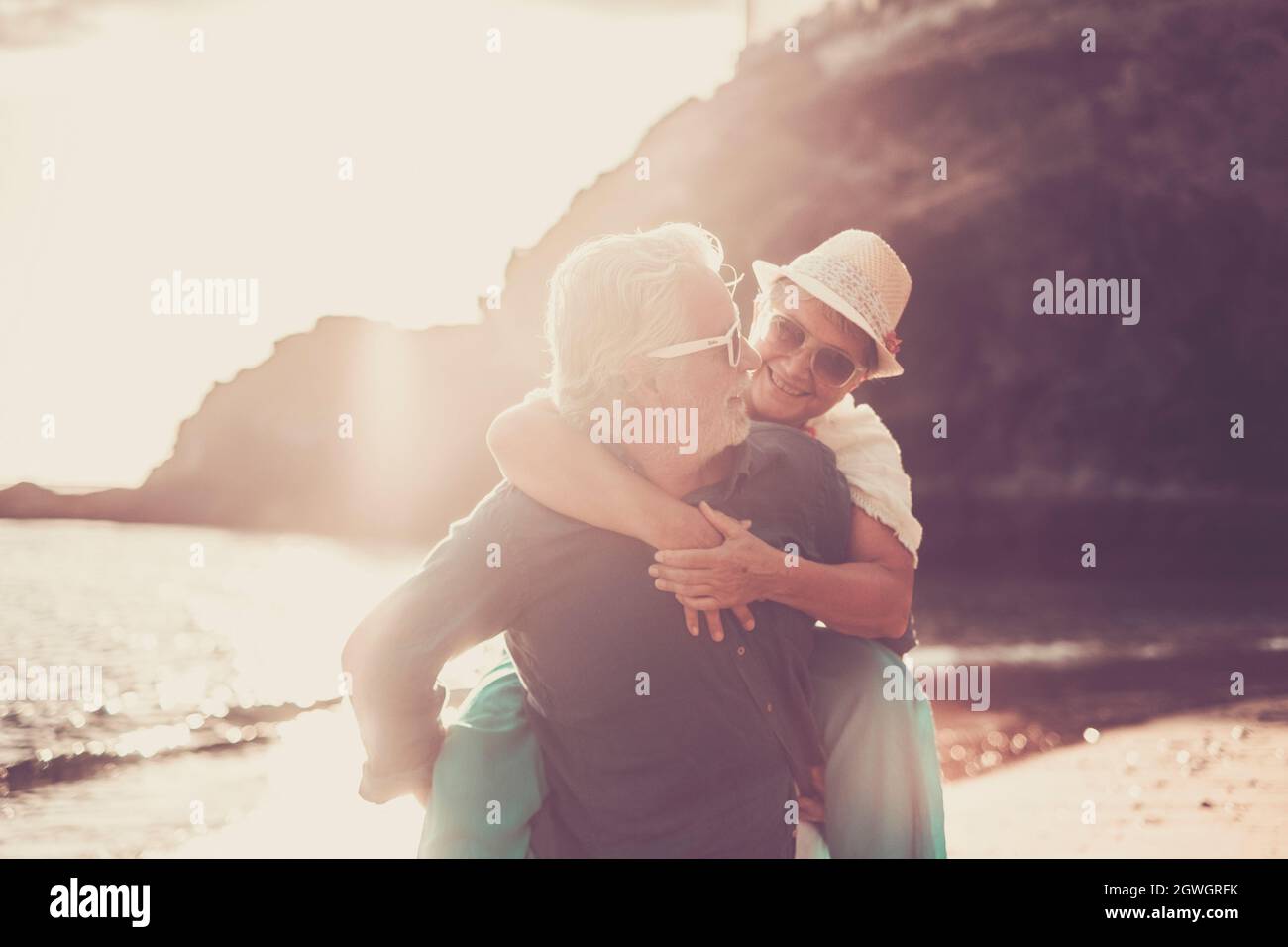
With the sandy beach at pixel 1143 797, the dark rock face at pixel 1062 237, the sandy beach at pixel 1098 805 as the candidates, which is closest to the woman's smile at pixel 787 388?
the sandy beach at pixel 1098 805

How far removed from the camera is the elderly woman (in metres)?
2.02

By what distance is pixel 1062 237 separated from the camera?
42.9 meters

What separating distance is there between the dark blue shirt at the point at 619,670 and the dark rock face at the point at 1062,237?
140 ft

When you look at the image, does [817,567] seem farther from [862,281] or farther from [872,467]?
[862,281]

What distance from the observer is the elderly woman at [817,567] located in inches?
79.4

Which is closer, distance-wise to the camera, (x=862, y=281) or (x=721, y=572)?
(x=721, y=572)

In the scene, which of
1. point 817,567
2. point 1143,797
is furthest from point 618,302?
point 1143,797

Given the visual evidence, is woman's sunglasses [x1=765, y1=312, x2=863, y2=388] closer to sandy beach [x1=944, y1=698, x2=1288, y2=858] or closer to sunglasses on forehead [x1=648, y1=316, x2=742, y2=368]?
sunglasses on forehead [x1=648, y1=316, x2=742, y2=368]

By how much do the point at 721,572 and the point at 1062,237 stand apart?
44702mm

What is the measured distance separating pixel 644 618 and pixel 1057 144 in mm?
47124

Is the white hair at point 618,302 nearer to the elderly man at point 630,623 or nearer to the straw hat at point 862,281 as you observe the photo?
the elderly man at point 630,623

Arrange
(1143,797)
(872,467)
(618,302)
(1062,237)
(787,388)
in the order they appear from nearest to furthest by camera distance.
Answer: (618,302) < (872,467) < (787,388) < (1143,797) < (1062,237)

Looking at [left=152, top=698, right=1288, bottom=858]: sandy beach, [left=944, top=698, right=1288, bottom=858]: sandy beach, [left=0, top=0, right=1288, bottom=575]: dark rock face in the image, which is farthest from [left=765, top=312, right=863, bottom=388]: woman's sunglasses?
[left=0, top=0, right=1288, bottom=575]: dark rock face
